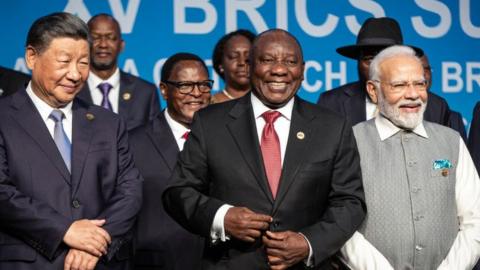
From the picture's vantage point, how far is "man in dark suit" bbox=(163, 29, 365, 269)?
13.3 ft

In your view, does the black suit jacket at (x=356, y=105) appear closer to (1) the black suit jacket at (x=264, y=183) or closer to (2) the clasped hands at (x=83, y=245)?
(1) the black suit jacket at (x=264, y=183)

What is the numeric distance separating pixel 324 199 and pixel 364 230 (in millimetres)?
328

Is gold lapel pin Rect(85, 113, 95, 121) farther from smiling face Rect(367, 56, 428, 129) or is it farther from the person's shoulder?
the person's shoulder

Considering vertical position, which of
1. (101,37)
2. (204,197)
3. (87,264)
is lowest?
(87,264)

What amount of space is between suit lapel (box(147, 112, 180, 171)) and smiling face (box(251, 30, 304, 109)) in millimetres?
1016

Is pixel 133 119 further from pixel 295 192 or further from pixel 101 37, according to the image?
pixel 295 192

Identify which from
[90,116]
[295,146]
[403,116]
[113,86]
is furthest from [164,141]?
[403,116]

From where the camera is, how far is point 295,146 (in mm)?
4188

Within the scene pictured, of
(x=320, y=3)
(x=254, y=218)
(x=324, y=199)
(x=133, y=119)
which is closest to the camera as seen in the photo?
(x=254, y=218)

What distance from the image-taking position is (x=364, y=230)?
175 inches

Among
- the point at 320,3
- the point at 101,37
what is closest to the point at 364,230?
the point at 101,37

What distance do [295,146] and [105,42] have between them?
267cm

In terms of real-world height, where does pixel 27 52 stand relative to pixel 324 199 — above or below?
above

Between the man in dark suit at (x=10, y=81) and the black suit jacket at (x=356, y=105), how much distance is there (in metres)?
1.79
